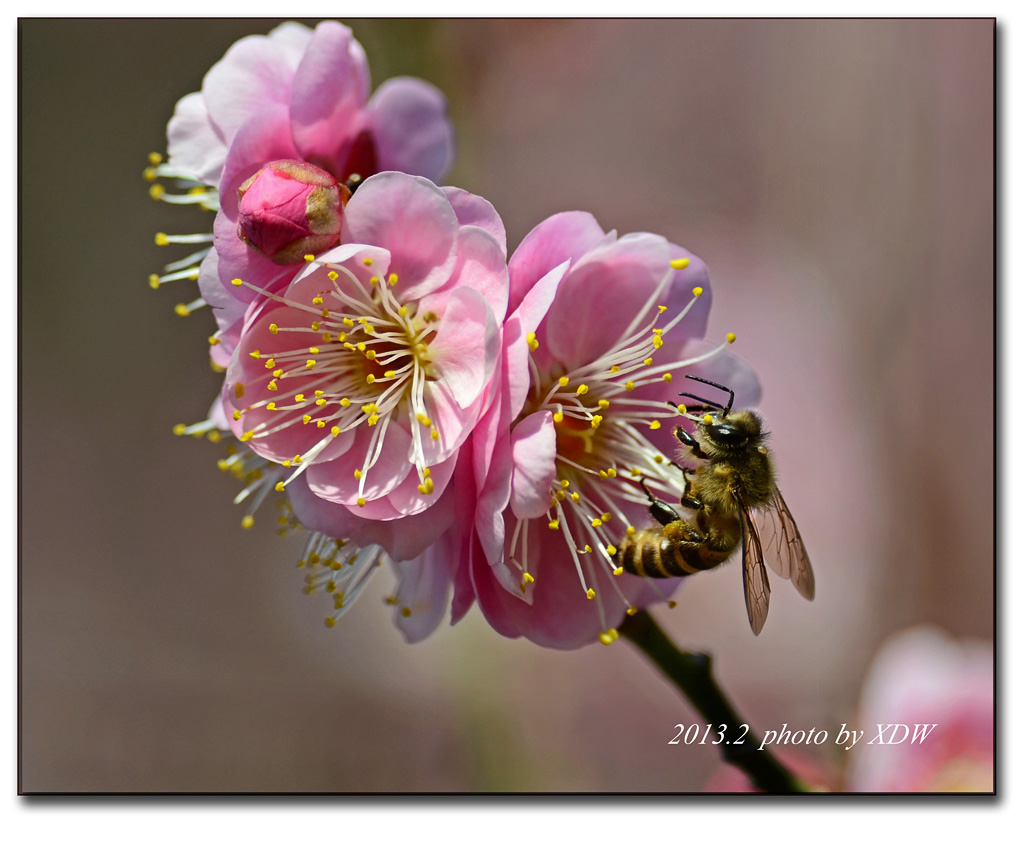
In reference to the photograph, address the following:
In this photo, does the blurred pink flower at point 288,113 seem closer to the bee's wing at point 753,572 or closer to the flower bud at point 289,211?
the flower bud at point 289,211

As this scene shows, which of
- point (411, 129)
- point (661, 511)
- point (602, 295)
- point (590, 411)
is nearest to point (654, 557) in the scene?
point (661, 511)

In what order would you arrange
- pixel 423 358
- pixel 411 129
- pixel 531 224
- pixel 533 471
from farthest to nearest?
pixel 531 224 → pixel 411 129 → pixel 423 358 → pixel 533 471

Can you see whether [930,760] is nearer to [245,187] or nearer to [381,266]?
[381,266]

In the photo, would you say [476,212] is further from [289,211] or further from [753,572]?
[753,572]

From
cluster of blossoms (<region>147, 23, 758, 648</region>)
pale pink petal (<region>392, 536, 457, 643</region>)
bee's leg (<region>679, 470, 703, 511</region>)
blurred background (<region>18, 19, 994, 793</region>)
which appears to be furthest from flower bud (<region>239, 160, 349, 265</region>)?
blurred background (<region>18, 19, 994, 793</region>)

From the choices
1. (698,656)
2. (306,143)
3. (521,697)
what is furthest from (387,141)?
(521,697)
